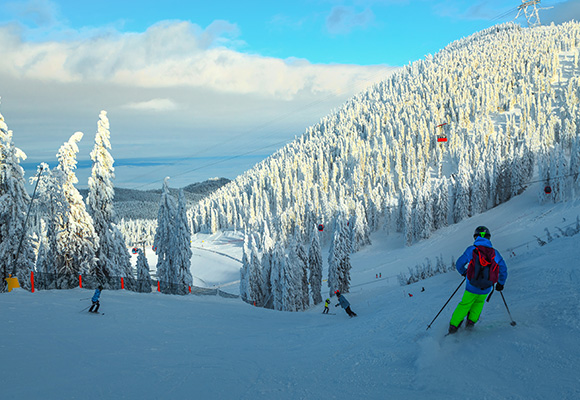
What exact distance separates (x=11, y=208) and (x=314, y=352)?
22.3 metres

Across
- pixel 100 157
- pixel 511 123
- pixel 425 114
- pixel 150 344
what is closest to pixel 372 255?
pixel 100 157

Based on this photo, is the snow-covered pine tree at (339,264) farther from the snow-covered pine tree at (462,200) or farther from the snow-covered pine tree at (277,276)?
the snow-covered pine tree at (462,200)

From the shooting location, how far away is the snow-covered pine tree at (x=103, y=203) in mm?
27016

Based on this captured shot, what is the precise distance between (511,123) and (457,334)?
163 metres

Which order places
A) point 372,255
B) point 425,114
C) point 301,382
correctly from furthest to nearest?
point 425,114, point 372,255, point 301,382

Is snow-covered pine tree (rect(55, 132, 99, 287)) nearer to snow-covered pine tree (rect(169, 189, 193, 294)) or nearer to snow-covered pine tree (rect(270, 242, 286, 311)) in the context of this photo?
snow-covered pine tree (rect(169, 189, 193, 294))

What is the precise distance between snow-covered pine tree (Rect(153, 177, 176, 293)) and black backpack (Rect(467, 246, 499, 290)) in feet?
100

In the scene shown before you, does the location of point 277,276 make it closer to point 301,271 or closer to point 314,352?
point 301,271

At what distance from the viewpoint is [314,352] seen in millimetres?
9633

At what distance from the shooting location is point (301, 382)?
713cm

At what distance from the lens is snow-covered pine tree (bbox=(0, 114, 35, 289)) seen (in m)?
22.3

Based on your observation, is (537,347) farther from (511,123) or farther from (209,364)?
(511,123)

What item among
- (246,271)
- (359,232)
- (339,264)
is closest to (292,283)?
(339,264)

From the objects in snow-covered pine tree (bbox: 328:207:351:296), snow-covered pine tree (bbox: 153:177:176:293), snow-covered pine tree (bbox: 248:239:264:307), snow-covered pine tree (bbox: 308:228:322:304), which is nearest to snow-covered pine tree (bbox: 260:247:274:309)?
snow-covered pine tree (bbox: 248:239:264:307)
